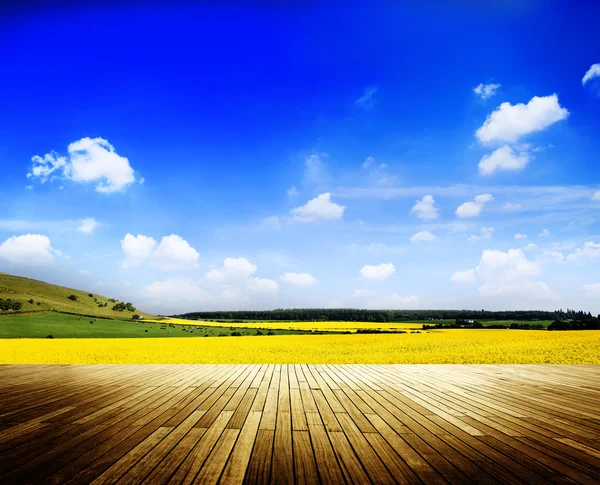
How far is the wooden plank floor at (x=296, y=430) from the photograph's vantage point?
313cm

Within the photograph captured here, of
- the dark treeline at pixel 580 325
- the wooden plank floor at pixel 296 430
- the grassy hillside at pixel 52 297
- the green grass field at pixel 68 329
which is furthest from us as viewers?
the grassy hillside at pixel 52 297

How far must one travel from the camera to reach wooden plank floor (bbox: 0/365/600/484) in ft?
10.3

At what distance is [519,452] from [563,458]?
0.37 metres

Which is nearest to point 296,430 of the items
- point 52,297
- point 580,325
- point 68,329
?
point 580,325

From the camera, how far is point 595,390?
24.0ft

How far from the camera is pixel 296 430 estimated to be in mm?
4367

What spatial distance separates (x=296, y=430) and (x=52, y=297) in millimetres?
88741

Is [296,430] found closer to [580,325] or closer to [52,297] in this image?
[580,325]

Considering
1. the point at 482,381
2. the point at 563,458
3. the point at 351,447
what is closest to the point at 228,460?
the point at 351,447

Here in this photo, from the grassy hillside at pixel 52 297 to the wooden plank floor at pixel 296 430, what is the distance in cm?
6533

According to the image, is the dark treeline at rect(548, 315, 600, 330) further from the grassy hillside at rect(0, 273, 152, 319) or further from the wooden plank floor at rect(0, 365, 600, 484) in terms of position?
the grassy hillside at rect(0, 273, 152, 319)

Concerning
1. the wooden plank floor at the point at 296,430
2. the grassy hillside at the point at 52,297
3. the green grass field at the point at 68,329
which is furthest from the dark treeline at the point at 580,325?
the grassy hillside at the point at 52,297

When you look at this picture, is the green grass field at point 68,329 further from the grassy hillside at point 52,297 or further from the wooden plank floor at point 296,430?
the wooden plank floor at point 296,430

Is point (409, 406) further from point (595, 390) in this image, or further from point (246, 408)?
point (595, 390)
